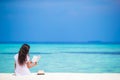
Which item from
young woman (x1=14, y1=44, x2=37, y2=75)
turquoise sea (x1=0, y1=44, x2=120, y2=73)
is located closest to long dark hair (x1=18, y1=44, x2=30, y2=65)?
young woman (x1=14, y1=44, x2=37, y2=75)

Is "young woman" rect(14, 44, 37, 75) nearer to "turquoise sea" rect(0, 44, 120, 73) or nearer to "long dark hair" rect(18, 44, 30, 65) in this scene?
"long dark hair" rect(18, 44, 30, 65)

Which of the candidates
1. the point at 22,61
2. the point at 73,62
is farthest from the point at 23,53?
the point at 73,62

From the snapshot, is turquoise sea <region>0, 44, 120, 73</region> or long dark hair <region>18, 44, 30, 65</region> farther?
turquoise sea <region>0, 44, 120, 73</region>

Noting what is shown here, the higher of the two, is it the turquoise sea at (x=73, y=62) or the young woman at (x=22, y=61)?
the turquoise sea at (x=73, y=62)

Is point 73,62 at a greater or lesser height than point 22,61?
greater

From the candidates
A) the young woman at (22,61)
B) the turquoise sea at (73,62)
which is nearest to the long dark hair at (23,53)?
the young woman at (22,61)

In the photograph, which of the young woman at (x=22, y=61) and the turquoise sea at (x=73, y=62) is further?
the turquoise sea at (x=73, y=62)

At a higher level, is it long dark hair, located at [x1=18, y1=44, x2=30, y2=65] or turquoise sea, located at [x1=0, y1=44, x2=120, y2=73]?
turquoise sea, located at [x1=0, y1=44, x2=120, y2=73]

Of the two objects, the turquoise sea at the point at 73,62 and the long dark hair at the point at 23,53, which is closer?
the long dark hair at the point at 23,53

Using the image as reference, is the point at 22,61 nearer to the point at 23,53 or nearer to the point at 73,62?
the point at 23,53

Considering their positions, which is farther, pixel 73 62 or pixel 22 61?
pixel 73 62

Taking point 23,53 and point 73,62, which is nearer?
point 23,53

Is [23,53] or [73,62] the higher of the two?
[73,62]

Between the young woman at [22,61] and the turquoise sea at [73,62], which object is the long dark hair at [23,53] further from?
the turquoise sea at [73,62]
